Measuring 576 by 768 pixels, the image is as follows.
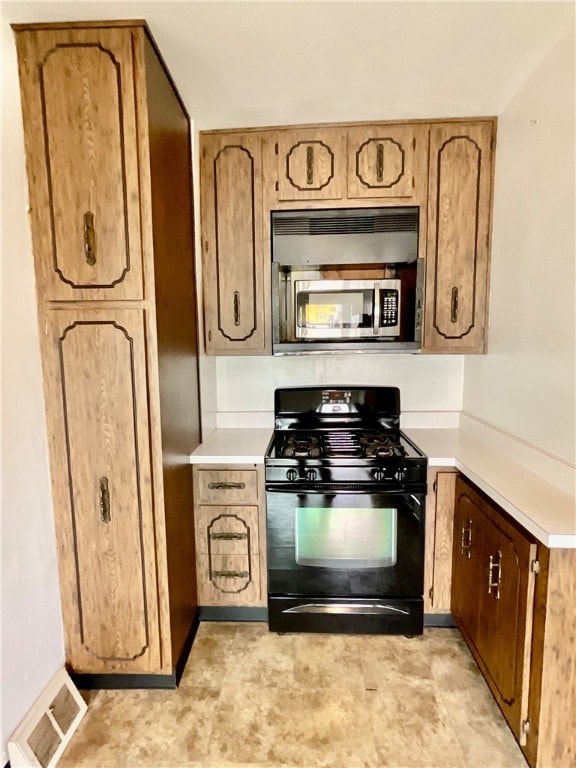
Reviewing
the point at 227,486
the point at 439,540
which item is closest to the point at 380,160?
the point at 227,486

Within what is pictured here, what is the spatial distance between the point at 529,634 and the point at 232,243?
210 cm

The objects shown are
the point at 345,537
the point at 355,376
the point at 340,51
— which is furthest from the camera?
the point at 355,376

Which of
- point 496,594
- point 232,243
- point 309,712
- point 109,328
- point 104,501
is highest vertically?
point 232,243

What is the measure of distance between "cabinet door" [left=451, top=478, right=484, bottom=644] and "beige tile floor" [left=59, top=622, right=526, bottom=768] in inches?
8.7

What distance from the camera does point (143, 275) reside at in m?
1.61

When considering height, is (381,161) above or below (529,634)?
above

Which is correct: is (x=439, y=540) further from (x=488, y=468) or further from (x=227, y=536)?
(x=227, y=536)

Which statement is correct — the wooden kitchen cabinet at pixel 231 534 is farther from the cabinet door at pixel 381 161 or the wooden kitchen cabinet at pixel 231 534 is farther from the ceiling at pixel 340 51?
the ceiling at pixel 340 51

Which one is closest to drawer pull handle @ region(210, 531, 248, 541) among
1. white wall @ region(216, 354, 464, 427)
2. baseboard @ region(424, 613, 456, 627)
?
white wall @ region(216, 354, 464, 427)

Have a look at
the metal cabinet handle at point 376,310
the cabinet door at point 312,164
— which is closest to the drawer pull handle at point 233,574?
the metal cabinet handle at point 376,310

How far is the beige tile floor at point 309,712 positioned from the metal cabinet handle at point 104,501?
0.79 m

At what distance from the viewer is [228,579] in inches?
87.1

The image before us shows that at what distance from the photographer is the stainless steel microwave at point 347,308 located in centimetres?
221

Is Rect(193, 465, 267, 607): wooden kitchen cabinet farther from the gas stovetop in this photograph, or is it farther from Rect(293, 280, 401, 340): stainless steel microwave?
Rect(293, 280, 401, 340): stainless steel microwave
